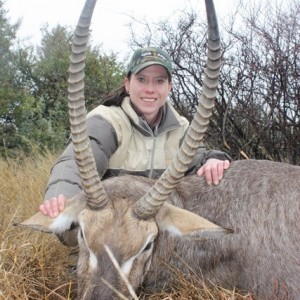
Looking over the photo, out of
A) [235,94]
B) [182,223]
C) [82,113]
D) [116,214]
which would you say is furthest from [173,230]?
[235,94]

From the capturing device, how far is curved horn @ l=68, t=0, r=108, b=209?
3654mm

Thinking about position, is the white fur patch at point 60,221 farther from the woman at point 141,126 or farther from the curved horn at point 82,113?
the woman at point 141,126

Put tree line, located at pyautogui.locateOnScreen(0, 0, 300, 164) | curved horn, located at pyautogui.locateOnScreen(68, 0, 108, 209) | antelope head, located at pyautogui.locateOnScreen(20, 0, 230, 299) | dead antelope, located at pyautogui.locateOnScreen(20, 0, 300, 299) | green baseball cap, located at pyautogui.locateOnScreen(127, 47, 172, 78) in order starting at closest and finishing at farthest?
curved horn, located at pyautogui.locateOnScreen(68, 0, 108, 209), antelope head, located at pyautogui.locateOnScreen(20, 0, 230, 299), dead antelope, located at pyautogui.locateOnScreen(20, 0, 300, 299), green baseball cap, located at pyautogui.locateOnScreen(127, 47, 172, 78), tree line, located at pyautogui.locateOnScreen(0, 0, 300, 164)

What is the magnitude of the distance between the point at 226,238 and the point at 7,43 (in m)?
10.8

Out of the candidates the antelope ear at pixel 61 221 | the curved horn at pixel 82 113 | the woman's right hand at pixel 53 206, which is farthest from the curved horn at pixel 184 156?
the woman's right hand at pixel 53 206

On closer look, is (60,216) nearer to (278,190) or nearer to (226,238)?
(226,238)

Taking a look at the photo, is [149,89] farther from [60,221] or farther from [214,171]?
[60,221]

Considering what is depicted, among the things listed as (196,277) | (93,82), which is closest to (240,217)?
(196,277)

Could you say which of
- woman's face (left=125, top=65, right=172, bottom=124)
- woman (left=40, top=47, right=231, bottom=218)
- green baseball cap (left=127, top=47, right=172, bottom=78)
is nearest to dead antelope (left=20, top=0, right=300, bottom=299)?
woman (left=40, top=47, right=231, bottom=218)

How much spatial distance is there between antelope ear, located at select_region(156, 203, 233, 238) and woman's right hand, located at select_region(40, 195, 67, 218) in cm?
79

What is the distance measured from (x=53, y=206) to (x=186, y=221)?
1.05 m

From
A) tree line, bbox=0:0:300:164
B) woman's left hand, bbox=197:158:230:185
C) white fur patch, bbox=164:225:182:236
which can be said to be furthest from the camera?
tree line, bbox=0:0:300:164

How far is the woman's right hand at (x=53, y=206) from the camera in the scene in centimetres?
450

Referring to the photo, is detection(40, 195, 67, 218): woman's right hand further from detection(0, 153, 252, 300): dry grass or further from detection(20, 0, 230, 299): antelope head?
detection(0, 153, 252, 300): dry grass
